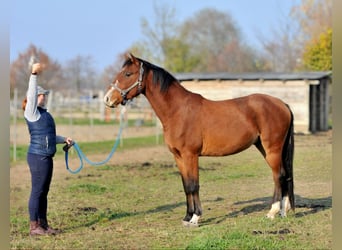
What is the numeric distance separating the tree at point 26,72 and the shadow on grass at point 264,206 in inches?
589

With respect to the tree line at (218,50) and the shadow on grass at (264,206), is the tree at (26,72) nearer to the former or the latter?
the tree line at (218,50)

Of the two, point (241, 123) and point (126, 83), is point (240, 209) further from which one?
point (126, 83)

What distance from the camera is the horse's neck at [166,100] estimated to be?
6.36 metres

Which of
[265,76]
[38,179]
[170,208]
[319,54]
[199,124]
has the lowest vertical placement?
[170,208]

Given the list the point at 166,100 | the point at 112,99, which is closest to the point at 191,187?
the point at 166,100

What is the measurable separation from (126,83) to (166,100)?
0.55 meters

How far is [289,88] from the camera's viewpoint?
2255cm

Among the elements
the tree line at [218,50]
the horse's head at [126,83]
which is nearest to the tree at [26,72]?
the tree line at [218,50]

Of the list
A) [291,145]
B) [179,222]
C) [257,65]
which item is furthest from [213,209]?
[257,65]

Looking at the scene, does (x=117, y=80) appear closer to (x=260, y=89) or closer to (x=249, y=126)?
(x=249, y=126)

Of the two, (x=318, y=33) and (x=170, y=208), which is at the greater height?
(x=318, y=33)

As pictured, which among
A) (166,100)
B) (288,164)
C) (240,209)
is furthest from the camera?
(240,209)

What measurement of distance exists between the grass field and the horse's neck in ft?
4.64

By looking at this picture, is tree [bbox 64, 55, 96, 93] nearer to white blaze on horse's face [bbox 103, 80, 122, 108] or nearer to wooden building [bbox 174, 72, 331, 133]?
wooden building [bbox 174, 72, 331, 133]
